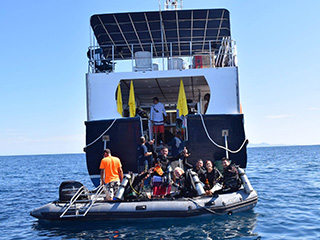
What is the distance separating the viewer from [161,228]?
821 cm

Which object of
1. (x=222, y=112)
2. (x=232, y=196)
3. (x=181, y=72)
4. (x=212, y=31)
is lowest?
(x=232, y=196)

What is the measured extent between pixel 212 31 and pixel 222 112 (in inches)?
181

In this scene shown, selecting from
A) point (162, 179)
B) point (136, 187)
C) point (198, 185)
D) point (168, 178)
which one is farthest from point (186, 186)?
point (136, 187)

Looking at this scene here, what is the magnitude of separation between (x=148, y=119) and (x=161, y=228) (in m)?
4.64

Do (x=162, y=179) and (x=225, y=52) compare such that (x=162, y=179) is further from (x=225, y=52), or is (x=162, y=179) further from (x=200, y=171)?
(x=225, y=52)

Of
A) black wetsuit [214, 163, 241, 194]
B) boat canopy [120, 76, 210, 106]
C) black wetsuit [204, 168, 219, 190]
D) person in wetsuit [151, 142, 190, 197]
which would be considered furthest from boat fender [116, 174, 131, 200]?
boat canopy [120, 76, 210, 106]

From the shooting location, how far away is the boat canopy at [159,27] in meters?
12.6

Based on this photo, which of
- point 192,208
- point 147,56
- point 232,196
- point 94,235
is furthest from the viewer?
point 147,56

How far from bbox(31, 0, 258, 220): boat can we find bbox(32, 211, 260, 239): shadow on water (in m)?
0.22

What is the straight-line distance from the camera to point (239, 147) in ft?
35.2

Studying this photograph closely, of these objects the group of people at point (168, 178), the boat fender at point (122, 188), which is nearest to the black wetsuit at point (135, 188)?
the group of people at point (168, 178)

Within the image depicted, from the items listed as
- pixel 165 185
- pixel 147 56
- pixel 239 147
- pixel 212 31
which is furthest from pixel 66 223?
pixel 212 31

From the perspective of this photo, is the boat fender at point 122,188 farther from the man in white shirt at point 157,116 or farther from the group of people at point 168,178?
the man in white shirt at point 157,116

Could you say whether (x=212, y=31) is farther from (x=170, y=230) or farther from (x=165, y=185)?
(x=170, y=230)
